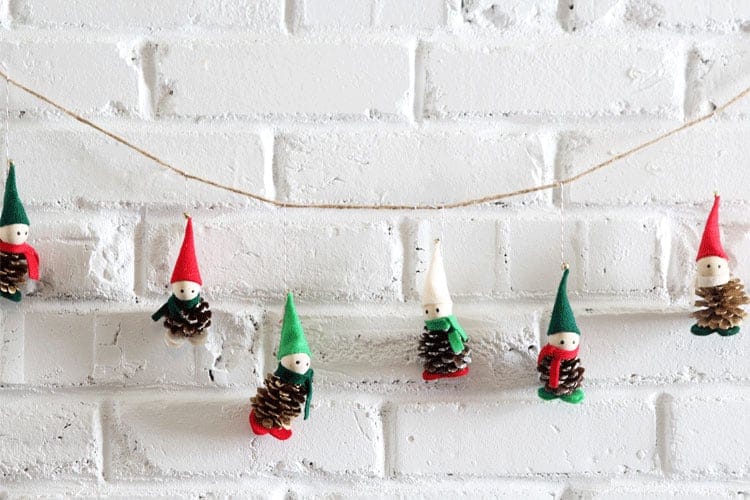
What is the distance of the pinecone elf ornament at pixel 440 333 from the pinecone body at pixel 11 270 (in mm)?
372

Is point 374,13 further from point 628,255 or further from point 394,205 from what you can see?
point 628,255

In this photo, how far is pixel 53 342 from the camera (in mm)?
729

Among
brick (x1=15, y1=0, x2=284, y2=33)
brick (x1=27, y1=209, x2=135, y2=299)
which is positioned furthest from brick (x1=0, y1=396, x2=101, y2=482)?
brick (x1=15, y1=0, x2=284, y2=33)

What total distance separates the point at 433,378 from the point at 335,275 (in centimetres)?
13

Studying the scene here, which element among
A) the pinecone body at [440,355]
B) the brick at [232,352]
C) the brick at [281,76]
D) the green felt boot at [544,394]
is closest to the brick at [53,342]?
the brick at [232,352]

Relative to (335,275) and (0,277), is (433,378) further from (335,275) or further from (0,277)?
(0,277)

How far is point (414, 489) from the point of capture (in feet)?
2.43

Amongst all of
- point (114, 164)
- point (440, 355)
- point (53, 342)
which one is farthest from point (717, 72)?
point (53, 342)

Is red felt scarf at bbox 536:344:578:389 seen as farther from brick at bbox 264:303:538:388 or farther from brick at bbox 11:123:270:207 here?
brick at bbox 11:123:270:207

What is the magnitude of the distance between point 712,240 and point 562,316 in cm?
15

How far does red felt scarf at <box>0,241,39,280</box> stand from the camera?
695mm

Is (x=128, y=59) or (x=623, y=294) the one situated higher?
(x=128, y=59)

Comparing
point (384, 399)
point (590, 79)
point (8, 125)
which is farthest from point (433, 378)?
point (8, 125)

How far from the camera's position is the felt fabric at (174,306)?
683 mm
